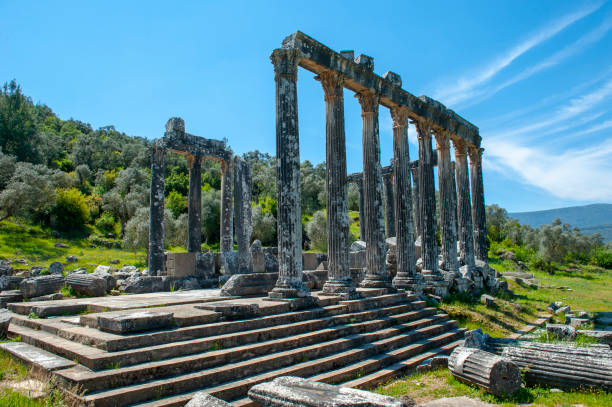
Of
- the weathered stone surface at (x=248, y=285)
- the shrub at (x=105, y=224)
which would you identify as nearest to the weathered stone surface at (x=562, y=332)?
the weathered stone surface at (x=248, y=285)

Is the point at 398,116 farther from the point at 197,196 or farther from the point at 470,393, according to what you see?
the point at 470,393

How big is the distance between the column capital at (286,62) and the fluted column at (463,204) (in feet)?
42.6

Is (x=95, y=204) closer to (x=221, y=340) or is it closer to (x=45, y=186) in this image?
(x=45, y=186)

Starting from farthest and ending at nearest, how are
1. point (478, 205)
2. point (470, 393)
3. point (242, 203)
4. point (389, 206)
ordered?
point (389, 206)
point (478, 205)
point (242, 203)
point (470, 393)

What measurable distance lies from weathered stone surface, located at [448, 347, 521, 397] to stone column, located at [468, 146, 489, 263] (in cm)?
1631

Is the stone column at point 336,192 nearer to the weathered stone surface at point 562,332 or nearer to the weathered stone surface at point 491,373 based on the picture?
the weathered stone surface at point 491,373

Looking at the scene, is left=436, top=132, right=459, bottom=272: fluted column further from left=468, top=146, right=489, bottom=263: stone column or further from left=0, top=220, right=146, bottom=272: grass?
left=0, top=220, right=146, bottom=272: grass

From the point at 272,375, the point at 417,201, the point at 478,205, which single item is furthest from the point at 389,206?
the point at 272,375

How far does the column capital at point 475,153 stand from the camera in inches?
892

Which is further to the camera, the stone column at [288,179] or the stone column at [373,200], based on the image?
the stone column at [373,200]

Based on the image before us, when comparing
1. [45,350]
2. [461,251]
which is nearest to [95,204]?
[461,251]

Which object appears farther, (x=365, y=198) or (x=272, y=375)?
(x=365, y=198)

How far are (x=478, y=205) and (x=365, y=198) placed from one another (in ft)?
38.0

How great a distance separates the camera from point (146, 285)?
16.9 metres
